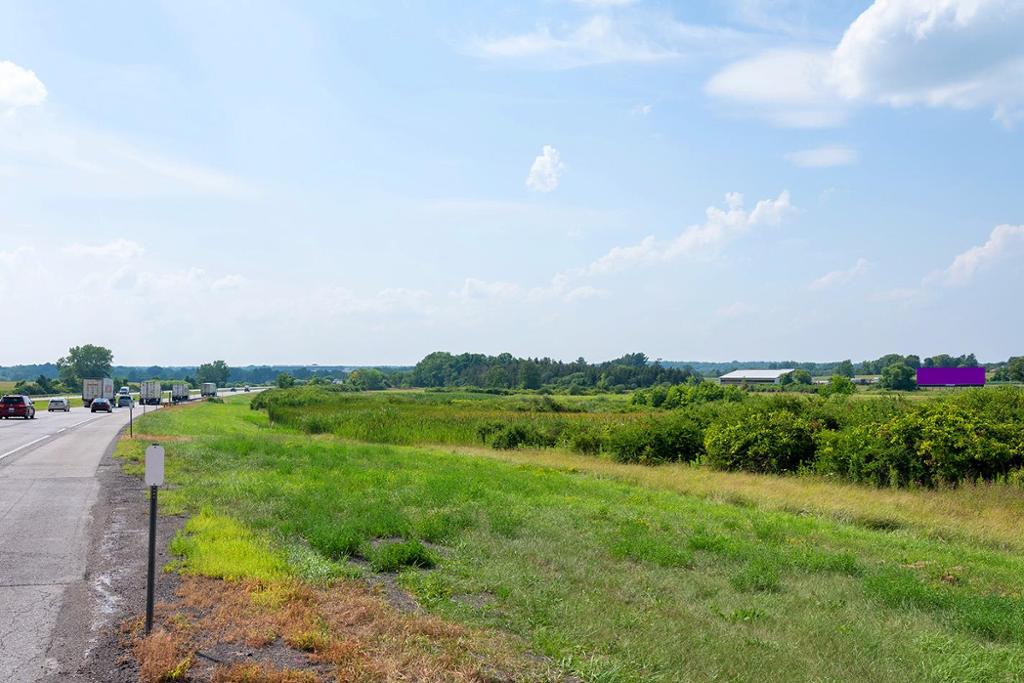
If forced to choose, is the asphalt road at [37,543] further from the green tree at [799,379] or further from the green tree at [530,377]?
the green tree at [530,377]

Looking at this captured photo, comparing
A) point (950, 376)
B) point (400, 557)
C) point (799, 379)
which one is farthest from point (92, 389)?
point (950, 376)

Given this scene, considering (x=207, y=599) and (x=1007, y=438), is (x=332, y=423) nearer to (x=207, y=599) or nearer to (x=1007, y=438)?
(x=1007, y=438)

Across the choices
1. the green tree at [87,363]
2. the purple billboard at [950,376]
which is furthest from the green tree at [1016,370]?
the green tree at [87,363]

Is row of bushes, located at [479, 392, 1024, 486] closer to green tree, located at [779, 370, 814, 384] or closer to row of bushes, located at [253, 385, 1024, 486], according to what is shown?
row of bushes, located at [253, 385, 1024, 486]

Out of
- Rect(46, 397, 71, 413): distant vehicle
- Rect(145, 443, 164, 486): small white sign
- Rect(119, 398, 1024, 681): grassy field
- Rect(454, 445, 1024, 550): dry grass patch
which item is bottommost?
Rect(454, 445, 1024, 550): dry grass patch

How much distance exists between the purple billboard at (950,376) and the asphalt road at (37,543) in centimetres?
9557

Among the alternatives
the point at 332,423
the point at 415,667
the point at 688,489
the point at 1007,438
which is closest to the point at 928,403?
the point at 1007,438

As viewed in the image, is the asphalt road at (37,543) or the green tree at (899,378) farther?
the green tree at (899,378)

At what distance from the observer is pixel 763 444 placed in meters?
26.2

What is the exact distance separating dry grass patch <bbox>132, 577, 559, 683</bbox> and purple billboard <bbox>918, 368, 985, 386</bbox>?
3934 inches

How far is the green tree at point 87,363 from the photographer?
186 metres

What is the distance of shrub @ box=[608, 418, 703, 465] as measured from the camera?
30.3 metres

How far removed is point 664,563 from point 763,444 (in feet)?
53.7

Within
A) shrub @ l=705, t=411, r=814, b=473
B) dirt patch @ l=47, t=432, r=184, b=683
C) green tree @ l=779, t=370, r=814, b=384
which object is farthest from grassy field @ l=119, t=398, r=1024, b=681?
green tree @ l=779, t=370, r=814, b=384
